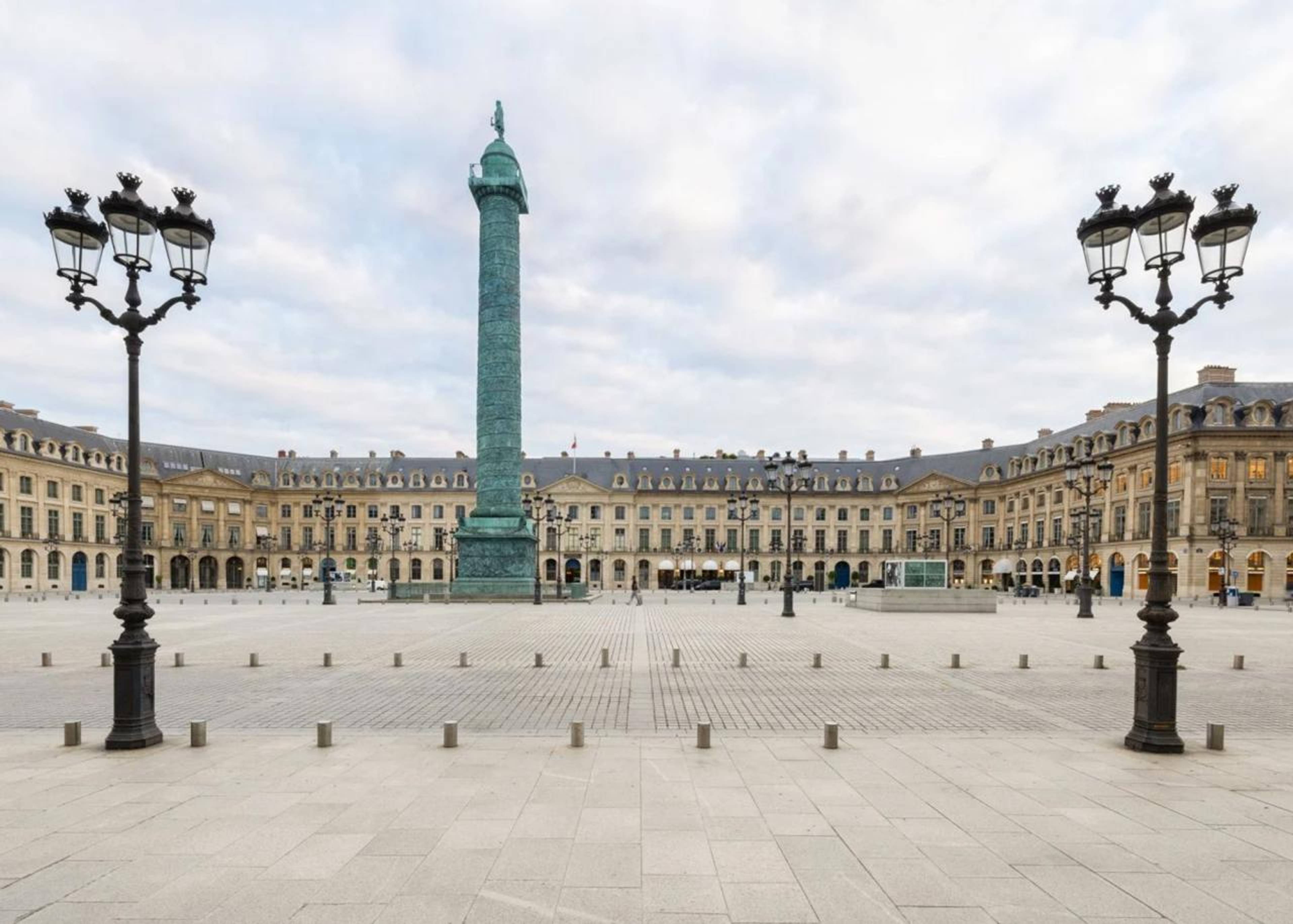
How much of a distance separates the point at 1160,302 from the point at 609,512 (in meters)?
83.6

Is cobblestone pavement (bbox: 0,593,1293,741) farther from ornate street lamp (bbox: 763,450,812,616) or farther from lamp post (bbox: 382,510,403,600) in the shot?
lamp post (bbox: 382,510,403,600)

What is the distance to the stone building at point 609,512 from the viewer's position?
210 feet

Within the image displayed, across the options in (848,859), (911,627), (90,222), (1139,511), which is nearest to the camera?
(848,859)

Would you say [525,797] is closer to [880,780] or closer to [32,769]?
[880,780]

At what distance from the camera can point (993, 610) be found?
115 feet

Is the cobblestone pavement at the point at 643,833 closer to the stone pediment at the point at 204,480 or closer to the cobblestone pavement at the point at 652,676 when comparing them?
the cobblestone pavement at the point at 652,676

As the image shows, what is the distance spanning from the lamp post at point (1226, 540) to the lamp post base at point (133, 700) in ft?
186

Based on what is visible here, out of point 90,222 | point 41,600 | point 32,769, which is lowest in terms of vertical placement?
point 41,600

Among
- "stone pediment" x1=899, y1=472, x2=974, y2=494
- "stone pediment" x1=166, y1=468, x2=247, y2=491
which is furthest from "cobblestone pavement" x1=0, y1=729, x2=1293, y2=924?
"stone pediment" x1=166, y1=468, x2=247, y2=491

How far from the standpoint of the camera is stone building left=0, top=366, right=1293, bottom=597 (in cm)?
6406

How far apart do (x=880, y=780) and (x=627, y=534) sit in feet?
278

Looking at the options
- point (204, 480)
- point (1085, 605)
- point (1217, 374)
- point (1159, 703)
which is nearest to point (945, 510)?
point (1217, 374)

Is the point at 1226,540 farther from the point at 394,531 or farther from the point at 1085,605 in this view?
the point at 394,531

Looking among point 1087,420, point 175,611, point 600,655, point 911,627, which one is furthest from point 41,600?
point 1087,420
